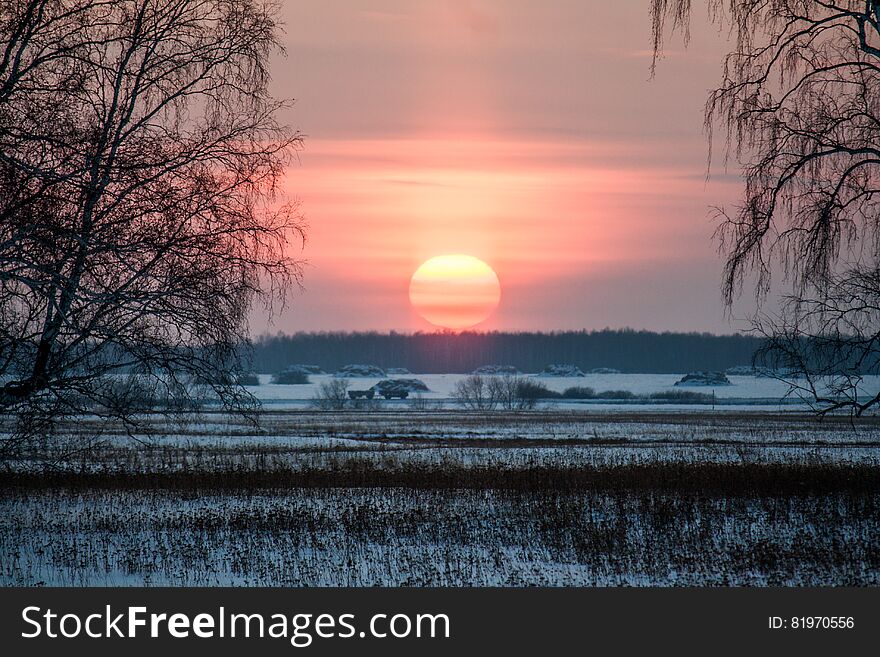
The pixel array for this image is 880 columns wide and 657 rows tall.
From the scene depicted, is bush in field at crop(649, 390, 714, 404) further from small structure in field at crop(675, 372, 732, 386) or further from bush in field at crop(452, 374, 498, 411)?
small structure in field at crop(675, 372, 732, 386)

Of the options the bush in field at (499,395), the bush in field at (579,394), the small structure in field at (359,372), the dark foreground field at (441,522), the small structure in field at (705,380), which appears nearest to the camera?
the dark foreground field at (441,522)

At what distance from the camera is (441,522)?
50.1ft

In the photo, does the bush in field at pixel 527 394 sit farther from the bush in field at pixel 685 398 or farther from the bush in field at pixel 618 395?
the bush in field at pixel 685 398

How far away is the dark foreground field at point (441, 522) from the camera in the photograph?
11.7 meters

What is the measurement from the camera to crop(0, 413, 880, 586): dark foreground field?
38.4 ft

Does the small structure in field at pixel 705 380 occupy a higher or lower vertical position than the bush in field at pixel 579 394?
higher

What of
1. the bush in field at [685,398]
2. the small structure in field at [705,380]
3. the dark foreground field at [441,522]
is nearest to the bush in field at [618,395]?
the bush in field at [685,398]

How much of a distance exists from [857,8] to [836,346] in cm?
436

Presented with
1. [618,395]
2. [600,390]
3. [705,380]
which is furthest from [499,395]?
[705,380]

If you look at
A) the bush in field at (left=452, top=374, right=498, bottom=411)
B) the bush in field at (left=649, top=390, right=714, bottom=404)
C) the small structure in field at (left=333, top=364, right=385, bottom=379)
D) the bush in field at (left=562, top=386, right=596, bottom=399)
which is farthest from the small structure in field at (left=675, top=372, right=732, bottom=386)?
the small structure in field at (left=333, top=364, right=385, bottom=379)

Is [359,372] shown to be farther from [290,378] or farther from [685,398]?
[685,398]

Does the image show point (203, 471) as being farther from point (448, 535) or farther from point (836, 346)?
point (836, 346)

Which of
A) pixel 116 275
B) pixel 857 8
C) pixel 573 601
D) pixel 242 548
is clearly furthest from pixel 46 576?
pixel 857 8

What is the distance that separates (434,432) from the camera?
43906 mm
